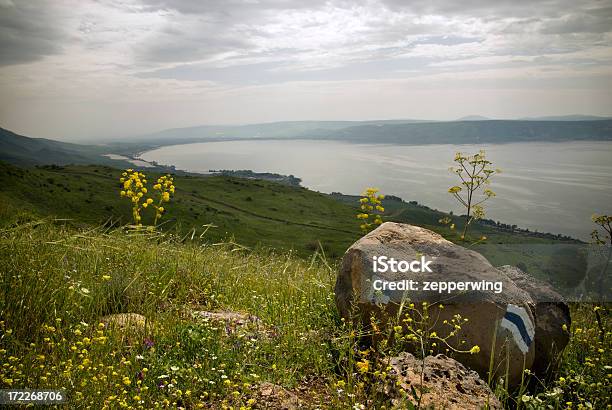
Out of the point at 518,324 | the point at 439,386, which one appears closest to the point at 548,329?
the point at 518,324

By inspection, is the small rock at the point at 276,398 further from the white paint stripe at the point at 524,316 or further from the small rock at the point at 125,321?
the white paint stripe at the point at 524,316

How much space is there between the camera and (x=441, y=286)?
619 cm

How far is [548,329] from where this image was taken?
622 cm

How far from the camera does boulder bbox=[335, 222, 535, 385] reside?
5695 mm

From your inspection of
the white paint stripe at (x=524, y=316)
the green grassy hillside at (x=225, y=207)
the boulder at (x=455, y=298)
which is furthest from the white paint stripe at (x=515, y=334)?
the green grassy hillside at (x=225, y=207)

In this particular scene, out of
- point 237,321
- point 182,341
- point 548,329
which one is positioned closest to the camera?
point 182,341

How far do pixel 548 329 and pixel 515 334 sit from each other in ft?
2.94

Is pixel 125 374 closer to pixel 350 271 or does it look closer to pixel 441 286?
pixel 350 271

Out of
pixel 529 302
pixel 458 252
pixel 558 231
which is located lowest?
pixel 558 231

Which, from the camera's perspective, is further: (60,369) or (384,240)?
(384,240)

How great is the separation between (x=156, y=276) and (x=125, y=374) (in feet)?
9.22

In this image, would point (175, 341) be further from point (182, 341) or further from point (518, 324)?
point (518, 324)

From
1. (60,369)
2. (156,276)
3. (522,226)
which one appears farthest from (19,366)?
(522,226)

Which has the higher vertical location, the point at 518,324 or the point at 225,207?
the point at 518,324
